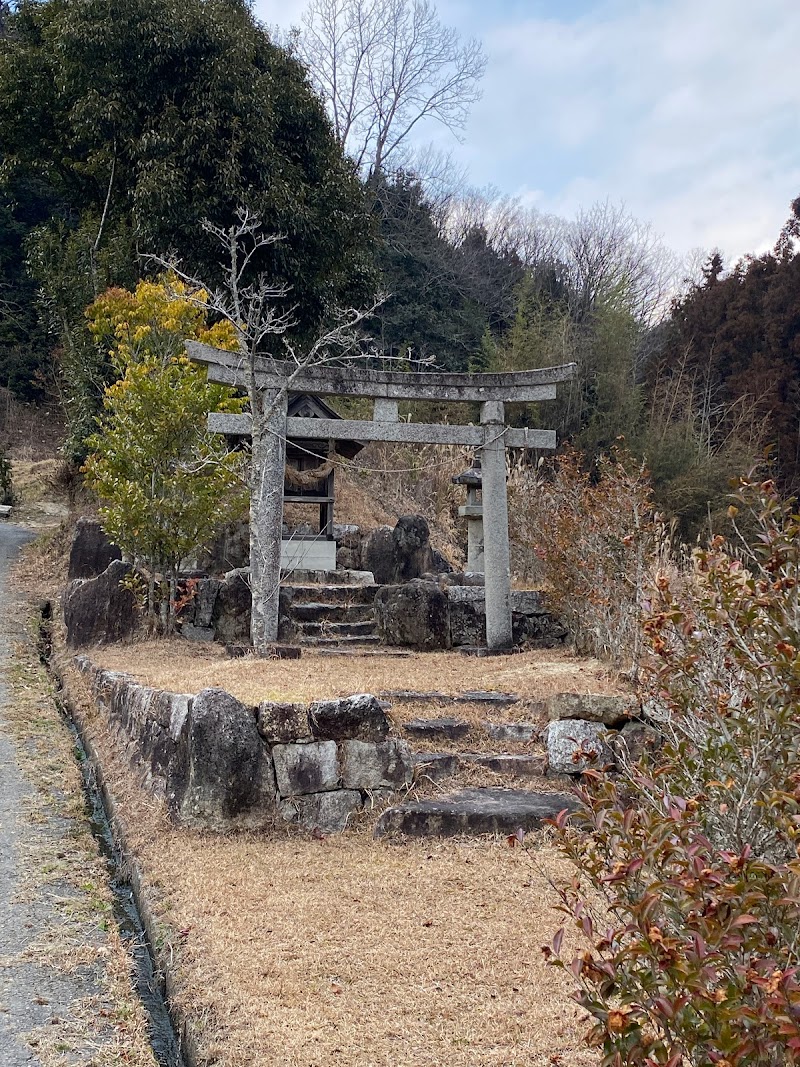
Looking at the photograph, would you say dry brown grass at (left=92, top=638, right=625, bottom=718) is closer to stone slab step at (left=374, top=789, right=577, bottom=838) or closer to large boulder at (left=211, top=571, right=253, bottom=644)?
large boulder at (left=211, top=571, right=253, bottom=644)

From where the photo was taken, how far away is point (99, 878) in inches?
196

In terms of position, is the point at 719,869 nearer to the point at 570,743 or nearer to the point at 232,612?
the point at 570,743

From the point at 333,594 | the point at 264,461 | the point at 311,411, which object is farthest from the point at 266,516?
the point at 311,411

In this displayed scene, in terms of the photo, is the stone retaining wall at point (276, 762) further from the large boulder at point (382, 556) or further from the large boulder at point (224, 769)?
the large boulder at point (382, 556)

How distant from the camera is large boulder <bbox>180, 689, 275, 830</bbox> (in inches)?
207

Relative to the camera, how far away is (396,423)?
9844 millimetres

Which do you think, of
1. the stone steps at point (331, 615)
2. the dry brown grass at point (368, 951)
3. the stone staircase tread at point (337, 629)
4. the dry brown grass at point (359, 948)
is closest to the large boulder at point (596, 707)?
the dry brown grass at point (359, 948)

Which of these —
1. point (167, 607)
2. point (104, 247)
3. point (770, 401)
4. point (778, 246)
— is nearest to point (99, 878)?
point (167, 607)

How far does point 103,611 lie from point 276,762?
529 cm

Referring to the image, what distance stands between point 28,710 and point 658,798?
6.87 meters

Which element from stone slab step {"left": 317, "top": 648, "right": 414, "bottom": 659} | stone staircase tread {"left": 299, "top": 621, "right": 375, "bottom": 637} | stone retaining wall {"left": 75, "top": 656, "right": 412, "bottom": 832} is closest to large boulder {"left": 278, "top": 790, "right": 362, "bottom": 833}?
stone retaining wall {"left": 75, "top": 656, "right": 412, "bottom": 832}

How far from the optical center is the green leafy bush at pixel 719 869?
183 cm

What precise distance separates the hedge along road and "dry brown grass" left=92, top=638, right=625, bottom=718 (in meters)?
1.03

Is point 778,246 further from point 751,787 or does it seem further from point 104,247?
point 751,787
